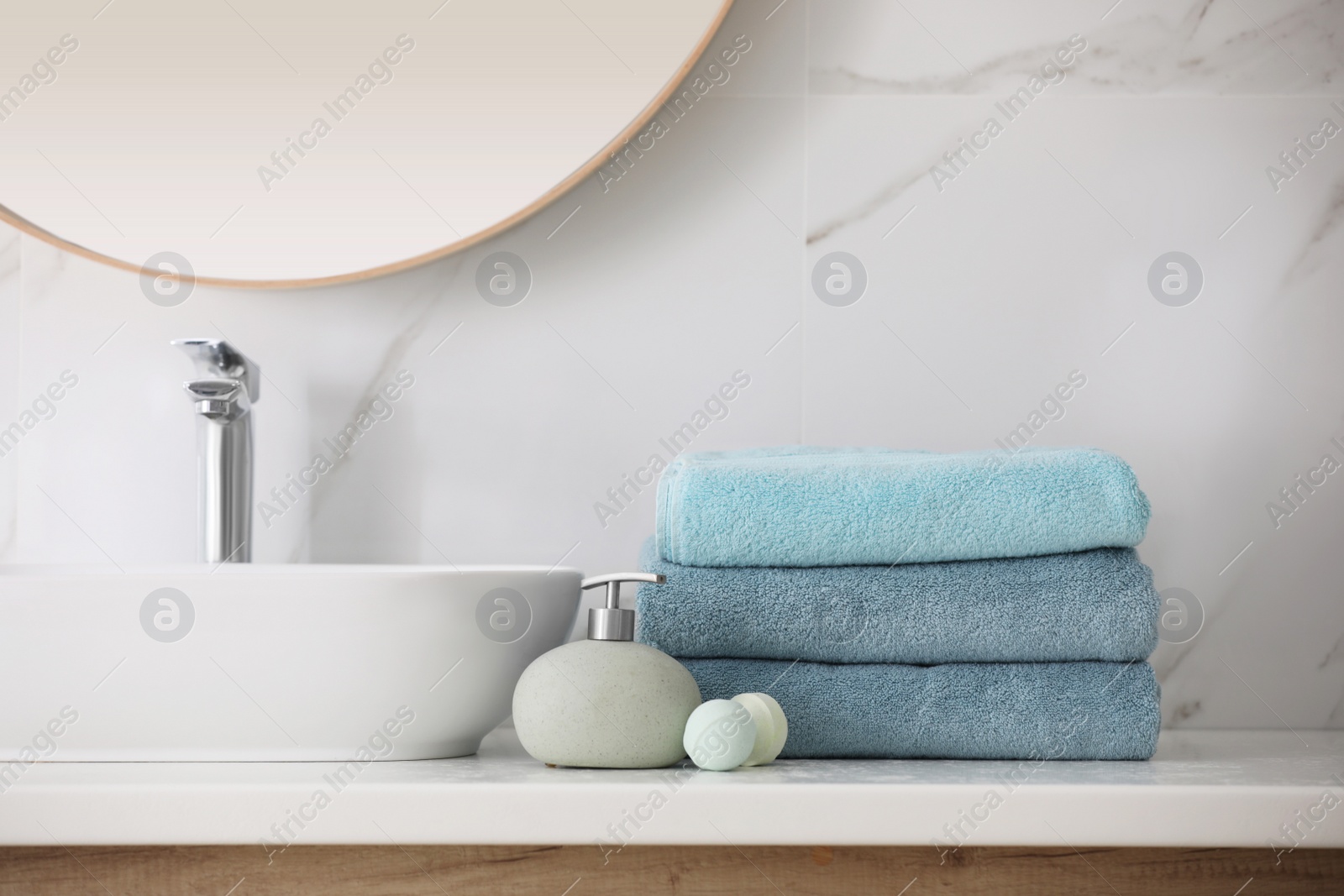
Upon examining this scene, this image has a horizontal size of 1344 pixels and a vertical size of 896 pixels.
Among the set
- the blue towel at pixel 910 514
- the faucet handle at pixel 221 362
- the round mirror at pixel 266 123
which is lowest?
the blue towel at pixel 910 514

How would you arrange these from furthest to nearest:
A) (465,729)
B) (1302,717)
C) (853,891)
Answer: (1302,717) < (465,729) < (853,891)

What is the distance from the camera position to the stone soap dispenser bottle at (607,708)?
1.87 ft

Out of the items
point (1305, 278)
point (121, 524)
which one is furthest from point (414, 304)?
point (1305, 278)

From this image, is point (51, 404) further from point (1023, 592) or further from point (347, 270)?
point (1023, 592)

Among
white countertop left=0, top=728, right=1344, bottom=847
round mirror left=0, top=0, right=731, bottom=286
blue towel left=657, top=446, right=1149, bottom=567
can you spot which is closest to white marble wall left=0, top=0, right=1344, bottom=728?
round mirror left=0, top=0, right=731, bottom=286

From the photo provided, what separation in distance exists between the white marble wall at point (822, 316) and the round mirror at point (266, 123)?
0.05 m

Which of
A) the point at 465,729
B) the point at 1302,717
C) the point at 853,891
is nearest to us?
the point at 853,891

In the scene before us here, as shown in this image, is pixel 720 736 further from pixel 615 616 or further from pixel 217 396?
pixel 217 396

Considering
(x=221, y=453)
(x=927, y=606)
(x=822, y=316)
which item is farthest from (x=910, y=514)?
(x=221, y=453)

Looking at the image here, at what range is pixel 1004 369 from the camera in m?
0.92

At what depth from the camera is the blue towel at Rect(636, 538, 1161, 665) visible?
2.04 ft

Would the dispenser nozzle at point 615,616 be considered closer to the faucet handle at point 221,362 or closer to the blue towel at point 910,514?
the blue towel at point 910,514

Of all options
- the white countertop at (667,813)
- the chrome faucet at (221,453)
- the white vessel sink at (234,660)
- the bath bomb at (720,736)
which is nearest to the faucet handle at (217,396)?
the chrome faucet at (221,453)

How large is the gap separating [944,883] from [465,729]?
290 mm
